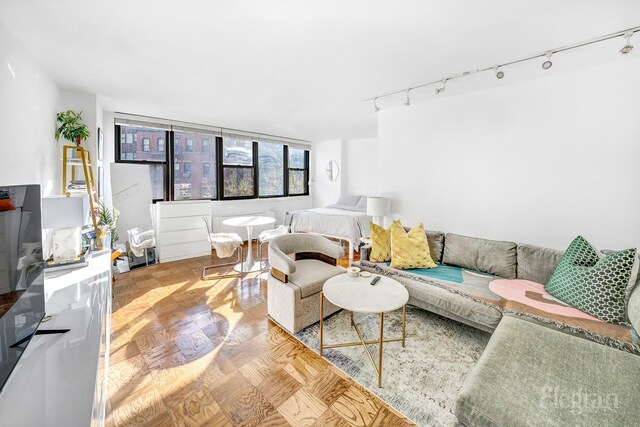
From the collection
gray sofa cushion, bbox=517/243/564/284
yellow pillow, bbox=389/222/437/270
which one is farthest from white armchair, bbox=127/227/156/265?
gray sofa cushion, bbox=517/243/564/284

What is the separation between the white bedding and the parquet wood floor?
229 centimetres

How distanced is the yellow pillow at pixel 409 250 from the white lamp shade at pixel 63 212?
304 centimetres

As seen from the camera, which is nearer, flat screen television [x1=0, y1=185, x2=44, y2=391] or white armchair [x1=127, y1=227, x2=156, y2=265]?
flat screen television [x1=0, y1=185, x2=44, y2=391]

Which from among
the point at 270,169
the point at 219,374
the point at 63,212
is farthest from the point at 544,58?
the point at 270,169

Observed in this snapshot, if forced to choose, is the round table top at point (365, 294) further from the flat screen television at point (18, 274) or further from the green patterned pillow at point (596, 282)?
the flat screen television at point (18, 274)

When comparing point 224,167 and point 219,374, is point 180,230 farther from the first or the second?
point 219,374

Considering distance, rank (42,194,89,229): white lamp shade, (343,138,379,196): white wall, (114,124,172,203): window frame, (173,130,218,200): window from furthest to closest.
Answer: (343,138,379,196): white wall, (173,130,218,200): window, (114,124,172,203): window frame, (42,194,89,229): white lamp shade

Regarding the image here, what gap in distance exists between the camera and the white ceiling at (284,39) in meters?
1.69

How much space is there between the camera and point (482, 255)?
9.36 ft

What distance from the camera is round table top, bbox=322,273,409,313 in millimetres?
1891

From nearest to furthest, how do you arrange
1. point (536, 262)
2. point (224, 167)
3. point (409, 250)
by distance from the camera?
point (536, 262) → point (409, 250) → point (224, 167)

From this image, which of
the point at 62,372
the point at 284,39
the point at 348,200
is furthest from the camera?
the point at 348,200

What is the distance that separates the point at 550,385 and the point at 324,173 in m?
6.29

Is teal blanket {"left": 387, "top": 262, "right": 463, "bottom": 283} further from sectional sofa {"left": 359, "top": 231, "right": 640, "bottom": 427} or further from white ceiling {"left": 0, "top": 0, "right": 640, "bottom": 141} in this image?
white ceiling {"left": 0, "top": 0, "right": 640, "bottom": 141}
